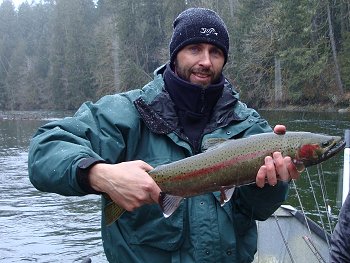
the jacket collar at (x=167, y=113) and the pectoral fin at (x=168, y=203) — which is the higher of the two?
the jacket collar at (x=167, y=113)

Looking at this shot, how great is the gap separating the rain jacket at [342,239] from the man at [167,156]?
371mm

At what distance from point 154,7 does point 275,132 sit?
61.6 m

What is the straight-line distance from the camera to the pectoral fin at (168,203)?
2758mm

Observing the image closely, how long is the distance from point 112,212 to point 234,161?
777mm

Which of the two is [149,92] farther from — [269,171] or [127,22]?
[127,22]

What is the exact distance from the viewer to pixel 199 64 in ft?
10.3

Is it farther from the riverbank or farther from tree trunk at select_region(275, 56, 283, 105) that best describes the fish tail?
tree trunk at select_region(275, 56, 283, 105)

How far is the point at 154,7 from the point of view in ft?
206

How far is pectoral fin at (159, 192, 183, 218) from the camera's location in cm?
276

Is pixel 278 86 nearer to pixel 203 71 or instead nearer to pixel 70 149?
pixel 203 71

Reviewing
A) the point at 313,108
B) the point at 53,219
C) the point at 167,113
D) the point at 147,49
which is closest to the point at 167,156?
the point at 167,113

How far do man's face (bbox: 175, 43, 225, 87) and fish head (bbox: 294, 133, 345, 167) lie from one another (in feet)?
A: 2.24

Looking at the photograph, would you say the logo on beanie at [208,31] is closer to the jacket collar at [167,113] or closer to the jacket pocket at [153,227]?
the jacket collar at [167,113]

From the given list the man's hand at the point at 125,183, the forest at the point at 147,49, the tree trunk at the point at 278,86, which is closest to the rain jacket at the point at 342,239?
the man's hand at the point at 125,183
